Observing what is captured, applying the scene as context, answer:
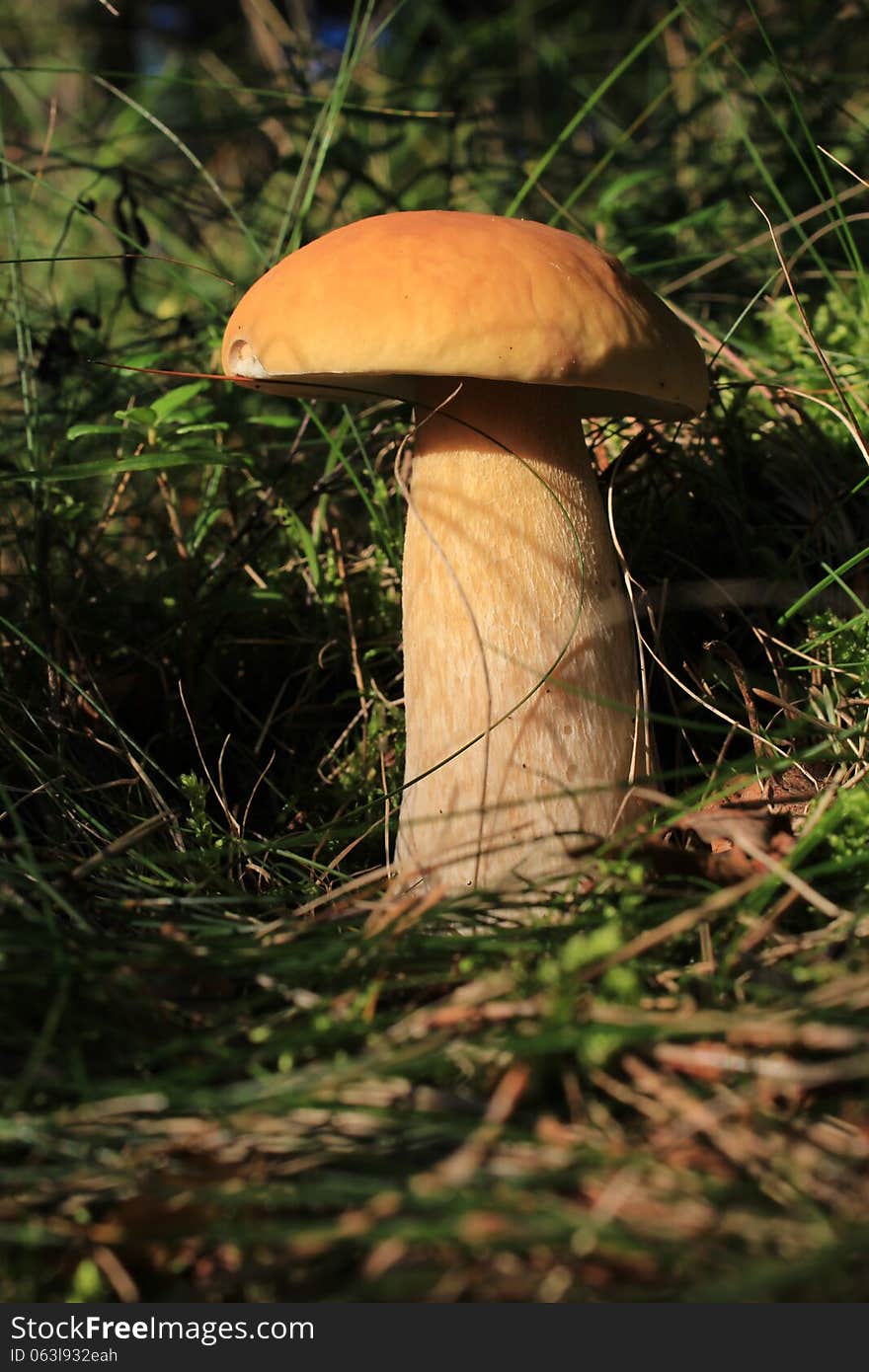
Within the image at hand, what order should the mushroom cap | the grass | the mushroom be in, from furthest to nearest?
the mushroom
the mushroom cap
the grass

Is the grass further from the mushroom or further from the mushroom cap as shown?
the mushroom cap

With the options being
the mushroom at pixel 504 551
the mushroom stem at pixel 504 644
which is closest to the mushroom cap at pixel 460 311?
the mushroom at pixel 504 551

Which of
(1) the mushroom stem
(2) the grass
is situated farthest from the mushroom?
(2) the grass

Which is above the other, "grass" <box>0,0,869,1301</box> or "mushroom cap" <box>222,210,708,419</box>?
"mushroom cap" <box>222,210,708,419</box>

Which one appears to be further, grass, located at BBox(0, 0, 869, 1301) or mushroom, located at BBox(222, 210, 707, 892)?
mushroom, located at BBox(222, 210, 707, 892)

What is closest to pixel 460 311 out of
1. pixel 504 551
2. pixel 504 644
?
pixel 504 551

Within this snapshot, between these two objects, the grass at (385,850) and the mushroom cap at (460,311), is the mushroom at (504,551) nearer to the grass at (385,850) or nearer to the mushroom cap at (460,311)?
the mushroom cap at (460,311)
